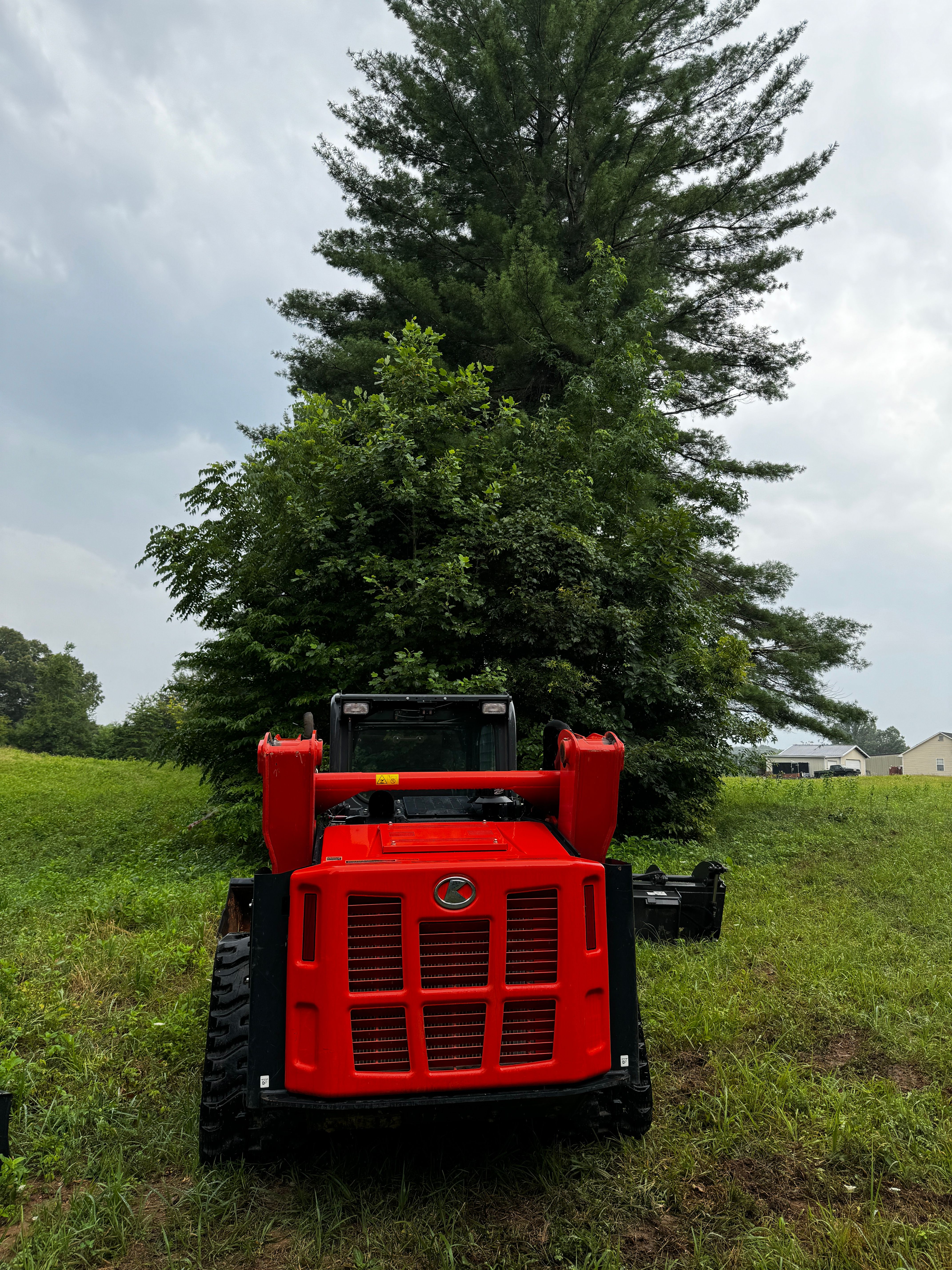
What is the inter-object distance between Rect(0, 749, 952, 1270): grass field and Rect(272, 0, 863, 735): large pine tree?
39.0ft

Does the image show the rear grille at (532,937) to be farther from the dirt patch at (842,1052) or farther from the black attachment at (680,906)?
the black attachment at (680,906)

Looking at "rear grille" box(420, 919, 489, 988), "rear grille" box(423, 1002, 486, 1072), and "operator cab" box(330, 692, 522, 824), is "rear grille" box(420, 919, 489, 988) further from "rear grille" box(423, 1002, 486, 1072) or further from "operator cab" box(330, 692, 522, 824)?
"operator cab" box(330, 692, 522, 824)

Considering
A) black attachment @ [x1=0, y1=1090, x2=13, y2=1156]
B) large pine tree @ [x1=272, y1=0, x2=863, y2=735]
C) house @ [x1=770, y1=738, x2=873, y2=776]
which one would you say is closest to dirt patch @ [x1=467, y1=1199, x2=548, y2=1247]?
black attachment @ [x1=0, y1=1090, x2=13, y2=1156]

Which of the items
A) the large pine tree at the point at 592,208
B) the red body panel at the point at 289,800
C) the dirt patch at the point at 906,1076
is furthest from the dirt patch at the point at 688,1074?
the large pine tree at the point at 592,208

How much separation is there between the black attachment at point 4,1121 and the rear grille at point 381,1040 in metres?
1.44

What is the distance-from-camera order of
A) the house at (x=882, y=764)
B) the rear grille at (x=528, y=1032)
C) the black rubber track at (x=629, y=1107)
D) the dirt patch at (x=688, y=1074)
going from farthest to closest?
1. the house at (x=882, y=764)
2. the dirt patch at (x=688, y=1074)
3. the black rubber track at (x=629, y=1107)
4. the rear grille at (x=528, y=1032)

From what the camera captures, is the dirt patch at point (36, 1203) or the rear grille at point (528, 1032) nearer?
the dirt patch at point (36, 1203)

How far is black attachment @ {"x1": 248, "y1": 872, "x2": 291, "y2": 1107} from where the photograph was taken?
3.02 m

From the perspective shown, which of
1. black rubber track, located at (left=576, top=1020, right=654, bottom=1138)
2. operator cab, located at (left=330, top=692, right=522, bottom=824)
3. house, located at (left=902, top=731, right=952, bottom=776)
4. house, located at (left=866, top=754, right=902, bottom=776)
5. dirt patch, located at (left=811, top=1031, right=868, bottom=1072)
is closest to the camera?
black rubber track, located at (left=576, top=1020, right=654, bottom=1138)

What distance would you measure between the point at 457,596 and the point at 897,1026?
21.3ft

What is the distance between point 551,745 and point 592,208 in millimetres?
14910

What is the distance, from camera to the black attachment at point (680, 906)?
241 inches

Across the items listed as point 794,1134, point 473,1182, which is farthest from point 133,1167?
point 794,1134

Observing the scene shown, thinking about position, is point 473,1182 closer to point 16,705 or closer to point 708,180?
point 708,180
